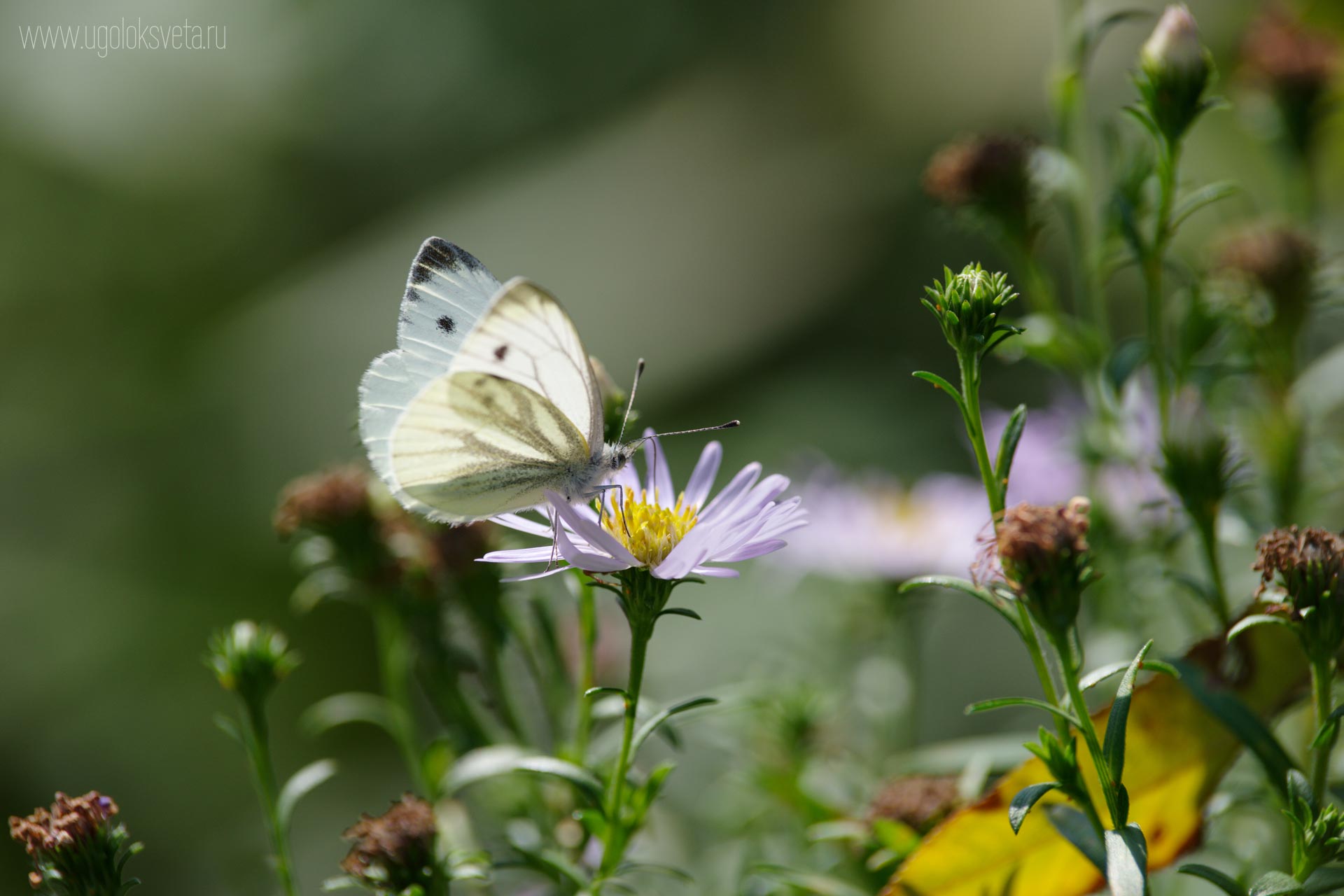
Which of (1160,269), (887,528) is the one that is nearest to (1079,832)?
(1160,269)

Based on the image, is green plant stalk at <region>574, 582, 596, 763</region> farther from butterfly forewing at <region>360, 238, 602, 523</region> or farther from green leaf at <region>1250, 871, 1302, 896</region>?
green leaf at <region>1250, 871, 1302, 896</region>

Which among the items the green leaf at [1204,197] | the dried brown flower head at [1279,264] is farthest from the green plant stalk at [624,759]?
the dried brown flower head at [1279,264]

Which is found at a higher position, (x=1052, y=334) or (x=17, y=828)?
(x=1052, y=334)

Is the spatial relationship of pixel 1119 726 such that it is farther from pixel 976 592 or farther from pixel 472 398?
pixel 472 398

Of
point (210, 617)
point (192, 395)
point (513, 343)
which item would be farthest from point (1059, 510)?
point (192, 395)

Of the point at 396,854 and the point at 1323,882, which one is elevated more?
the point at 396,854

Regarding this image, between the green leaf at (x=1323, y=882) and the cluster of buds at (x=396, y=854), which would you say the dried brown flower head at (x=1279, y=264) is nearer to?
the green leaf at (x=1323, y=882)

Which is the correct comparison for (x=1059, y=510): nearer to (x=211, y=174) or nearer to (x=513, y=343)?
(x=513, y=343)
